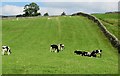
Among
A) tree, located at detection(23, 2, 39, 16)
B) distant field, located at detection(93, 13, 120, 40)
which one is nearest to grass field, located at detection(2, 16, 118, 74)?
distant field, located at detection(93, 13, 120, 40)

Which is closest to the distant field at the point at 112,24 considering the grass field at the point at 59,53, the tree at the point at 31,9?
the grass field at the point at 59,53

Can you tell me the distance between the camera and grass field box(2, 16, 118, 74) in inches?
959

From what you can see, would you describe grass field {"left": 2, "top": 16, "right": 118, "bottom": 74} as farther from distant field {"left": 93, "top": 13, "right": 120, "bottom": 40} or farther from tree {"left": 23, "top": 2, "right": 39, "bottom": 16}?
tree {"left": 23, "top": 2, "right": 39, "bottom": 16}

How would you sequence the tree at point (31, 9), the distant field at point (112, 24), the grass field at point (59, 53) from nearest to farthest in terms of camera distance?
1. the grass field at point (59, 53)
2. the distant field at point (112, 24)
3. the tree at point (31, 9)

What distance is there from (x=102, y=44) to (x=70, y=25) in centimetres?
2616

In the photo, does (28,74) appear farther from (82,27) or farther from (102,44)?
(82,27)

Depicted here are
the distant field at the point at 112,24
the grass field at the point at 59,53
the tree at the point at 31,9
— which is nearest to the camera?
the grass field at the point at 59,53

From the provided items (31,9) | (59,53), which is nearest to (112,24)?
(59,53)

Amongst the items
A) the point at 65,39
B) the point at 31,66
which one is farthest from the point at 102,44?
the point at 31,66

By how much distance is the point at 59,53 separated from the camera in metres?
38.3

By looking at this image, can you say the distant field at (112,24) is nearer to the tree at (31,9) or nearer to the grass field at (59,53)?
the grass field at (59,53)

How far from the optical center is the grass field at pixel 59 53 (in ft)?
79.9

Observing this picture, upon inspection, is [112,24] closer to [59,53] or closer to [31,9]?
[59,53]

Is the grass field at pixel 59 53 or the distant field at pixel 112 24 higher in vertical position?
the distant field at pixel 112 24
